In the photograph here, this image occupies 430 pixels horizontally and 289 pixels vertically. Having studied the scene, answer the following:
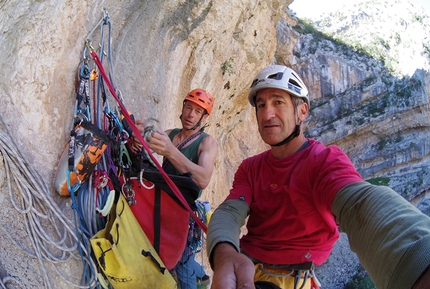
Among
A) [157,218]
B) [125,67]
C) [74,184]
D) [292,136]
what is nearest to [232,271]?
[292,136]

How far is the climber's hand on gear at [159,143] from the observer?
2.24 metres

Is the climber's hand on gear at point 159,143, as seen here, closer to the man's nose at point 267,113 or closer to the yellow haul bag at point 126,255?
the yellow haul bag at point 126,255

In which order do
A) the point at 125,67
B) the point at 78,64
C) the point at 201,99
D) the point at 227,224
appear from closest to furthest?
the point at 227,224 < the point at 78,64 < the point at 201,99 < the point at 125,67

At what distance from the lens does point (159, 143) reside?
7.36 ft

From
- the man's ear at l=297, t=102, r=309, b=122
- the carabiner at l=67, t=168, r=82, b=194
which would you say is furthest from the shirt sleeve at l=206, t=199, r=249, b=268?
the carabiner at l=67, t=168, r=82, b=194

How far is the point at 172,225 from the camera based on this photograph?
7.70ft

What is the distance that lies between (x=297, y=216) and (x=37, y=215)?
4.84 ft

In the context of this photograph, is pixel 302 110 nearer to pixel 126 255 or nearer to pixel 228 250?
pixel 228 250

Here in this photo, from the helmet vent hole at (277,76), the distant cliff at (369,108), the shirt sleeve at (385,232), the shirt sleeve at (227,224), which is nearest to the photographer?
the shirt sleeve at (385,232)

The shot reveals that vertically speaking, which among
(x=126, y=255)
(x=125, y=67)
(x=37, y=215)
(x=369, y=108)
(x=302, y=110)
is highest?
(x=369, y=108)

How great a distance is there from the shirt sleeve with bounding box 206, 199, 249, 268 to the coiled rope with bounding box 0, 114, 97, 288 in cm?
100

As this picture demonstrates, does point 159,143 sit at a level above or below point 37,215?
above

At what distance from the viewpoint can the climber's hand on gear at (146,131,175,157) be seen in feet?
7.35

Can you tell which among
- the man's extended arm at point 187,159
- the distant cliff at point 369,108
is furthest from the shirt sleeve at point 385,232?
the distant cliff at point 369,108
